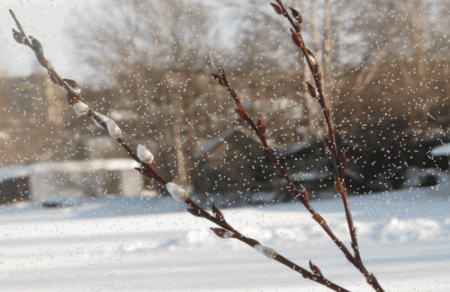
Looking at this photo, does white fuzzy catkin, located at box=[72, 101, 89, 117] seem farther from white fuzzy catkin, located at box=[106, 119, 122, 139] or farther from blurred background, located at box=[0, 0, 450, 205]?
blurred background, located at box=[0, 0, 450, 205]

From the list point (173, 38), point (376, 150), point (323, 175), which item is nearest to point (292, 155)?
point (323, 175)

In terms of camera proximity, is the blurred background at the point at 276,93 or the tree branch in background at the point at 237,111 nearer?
the tree branch in background at the point at 237,111

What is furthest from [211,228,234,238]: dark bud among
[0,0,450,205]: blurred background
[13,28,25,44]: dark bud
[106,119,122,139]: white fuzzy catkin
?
[0,0,450,205]: blurred background

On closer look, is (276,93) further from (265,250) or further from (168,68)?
(265,250)

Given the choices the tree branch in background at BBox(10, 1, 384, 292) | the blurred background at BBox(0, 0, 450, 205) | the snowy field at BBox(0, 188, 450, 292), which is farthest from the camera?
the blurred background at BBox(0, 0, 450, 205)

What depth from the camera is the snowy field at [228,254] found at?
4.71m

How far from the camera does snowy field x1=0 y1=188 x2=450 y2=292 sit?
4.71 metres

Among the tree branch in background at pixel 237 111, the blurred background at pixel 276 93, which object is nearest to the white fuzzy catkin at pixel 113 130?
the tree branch in background at pixel 237 111

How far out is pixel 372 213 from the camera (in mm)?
9641

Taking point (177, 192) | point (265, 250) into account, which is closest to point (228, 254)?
point (265, 250)

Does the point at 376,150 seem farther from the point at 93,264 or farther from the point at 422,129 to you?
the point at 93,264

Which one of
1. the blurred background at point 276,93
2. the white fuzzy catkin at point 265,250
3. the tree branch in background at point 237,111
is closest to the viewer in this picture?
the tree branch in background at point 237,111

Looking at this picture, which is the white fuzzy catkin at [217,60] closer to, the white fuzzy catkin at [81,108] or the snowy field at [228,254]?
the white fuzzy catkin at [81,108]

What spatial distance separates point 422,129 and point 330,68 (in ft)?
10.7
